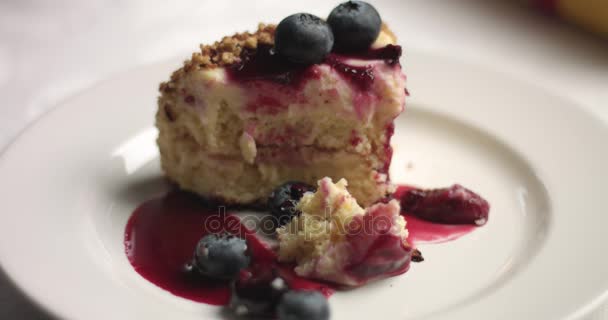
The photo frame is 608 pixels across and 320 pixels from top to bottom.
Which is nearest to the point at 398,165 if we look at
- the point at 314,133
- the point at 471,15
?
the point at 314,133

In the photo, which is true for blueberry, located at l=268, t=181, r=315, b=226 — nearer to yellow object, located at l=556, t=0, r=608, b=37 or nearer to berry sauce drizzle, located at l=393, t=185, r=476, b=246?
berry sauce drizzle, located at l=393, t=185, r=476, b=246

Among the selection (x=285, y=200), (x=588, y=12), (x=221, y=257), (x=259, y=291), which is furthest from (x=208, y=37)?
(x=259, y=291)

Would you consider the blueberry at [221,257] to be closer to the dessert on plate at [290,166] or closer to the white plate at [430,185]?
the dessert on plate at [290,166]

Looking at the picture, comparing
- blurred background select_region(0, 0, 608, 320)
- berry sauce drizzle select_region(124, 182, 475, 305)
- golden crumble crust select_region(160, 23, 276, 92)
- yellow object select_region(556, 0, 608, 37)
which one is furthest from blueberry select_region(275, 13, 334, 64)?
yellow object select_region(556, 0, 608, 37)

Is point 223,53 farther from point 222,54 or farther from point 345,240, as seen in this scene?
point 345,240

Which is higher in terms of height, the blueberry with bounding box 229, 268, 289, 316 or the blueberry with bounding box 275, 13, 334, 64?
the blueberry with bounding box 275, 13, 334, 64

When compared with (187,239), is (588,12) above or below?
above
